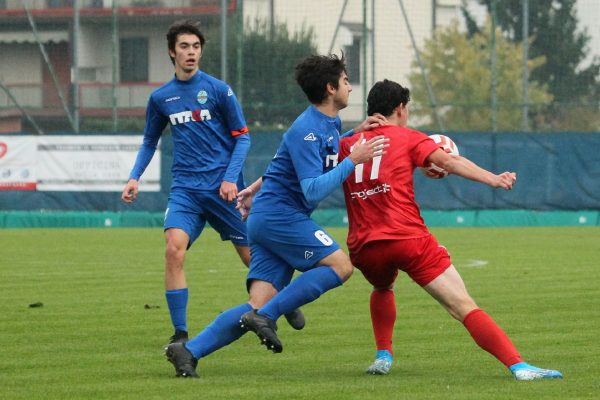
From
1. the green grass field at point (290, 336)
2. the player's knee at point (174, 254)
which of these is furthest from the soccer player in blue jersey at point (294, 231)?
the player's knee at point (174, 254)

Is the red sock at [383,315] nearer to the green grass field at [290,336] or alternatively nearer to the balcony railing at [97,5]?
the green grass field at [290,336]

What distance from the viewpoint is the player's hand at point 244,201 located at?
350 inches

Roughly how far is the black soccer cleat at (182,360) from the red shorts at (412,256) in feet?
3.78

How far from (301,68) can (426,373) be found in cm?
196

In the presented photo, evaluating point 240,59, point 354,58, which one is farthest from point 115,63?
point 354,58

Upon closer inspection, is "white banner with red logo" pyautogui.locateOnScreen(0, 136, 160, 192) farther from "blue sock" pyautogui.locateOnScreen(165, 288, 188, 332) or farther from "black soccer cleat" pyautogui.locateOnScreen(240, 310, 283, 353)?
"black soccer cleat" pyautogui.locateOnScreen(240, 310, 283, 353)

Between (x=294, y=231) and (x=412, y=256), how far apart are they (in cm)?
72

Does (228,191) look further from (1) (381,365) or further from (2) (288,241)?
(1) (381,365)

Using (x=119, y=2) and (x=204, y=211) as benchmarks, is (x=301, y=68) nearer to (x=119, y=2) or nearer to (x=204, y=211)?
(x=204, y=211)

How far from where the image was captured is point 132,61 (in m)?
30.4

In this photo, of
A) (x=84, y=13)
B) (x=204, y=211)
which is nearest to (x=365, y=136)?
(x=204, y=211)

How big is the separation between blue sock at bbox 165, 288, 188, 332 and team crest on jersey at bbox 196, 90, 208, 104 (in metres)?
1.40

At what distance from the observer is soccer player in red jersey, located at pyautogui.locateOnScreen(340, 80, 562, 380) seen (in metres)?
7.76

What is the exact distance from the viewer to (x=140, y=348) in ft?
32.0
